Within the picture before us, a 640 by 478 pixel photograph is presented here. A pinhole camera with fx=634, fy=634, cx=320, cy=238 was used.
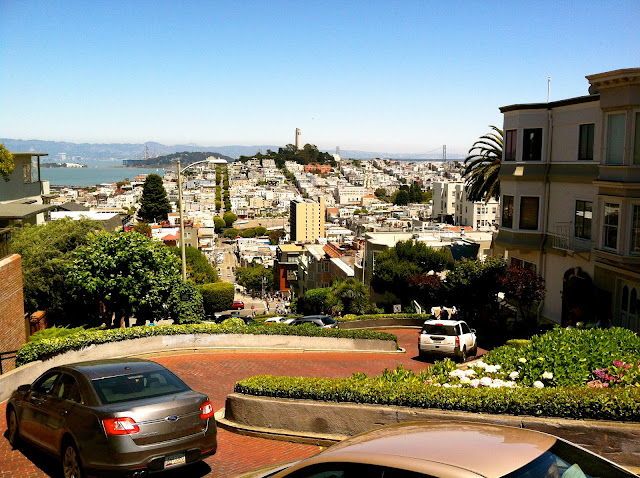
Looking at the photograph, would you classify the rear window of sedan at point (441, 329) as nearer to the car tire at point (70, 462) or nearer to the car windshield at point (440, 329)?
the car windshield at point (440, 329)

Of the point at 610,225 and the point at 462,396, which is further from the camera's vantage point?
the point at 610,225

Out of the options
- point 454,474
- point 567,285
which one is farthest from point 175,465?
point 567,285

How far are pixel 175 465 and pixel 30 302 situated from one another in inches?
758

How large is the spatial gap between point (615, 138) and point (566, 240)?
4.52 metres

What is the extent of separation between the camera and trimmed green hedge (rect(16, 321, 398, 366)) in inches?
543

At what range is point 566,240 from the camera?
2259 centimetres

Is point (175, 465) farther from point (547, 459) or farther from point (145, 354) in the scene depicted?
point (145, 354)

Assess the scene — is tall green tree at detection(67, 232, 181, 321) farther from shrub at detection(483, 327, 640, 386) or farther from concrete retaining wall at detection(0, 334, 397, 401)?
shrub at detection(483, 327, 640, 386)

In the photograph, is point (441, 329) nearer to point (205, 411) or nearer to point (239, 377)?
point (239, 377)

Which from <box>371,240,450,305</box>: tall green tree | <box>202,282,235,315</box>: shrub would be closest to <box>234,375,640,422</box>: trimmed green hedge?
<box>371,240,450,305</box>: tall green tree

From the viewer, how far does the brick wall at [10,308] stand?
14.5m

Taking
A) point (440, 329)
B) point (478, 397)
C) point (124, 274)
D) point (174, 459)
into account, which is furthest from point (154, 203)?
point (478, 397)

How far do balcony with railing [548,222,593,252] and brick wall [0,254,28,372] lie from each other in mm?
17429

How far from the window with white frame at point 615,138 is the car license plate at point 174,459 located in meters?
16.5
